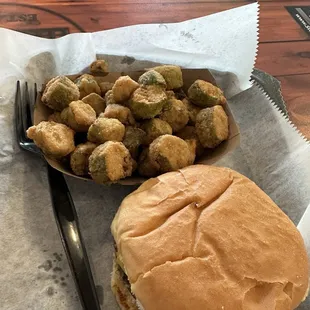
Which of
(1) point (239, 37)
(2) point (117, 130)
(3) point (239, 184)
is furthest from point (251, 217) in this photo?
(1) point (239, 37)

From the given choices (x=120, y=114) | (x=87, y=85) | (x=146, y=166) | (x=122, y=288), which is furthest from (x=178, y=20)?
(x=122, y=288)

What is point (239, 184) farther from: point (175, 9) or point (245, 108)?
point (175, 9)

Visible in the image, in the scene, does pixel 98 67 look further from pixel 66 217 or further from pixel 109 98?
pixel 66 217

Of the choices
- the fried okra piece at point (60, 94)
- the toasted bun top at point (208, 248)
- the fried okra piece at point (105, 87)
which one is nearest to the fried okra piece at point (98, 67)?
the fried okra piece at point (105, 87)

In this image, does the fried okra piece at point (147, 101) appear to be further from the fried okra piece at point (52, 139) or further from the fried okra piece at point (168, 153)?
the fried okra piece at point (52, 139)

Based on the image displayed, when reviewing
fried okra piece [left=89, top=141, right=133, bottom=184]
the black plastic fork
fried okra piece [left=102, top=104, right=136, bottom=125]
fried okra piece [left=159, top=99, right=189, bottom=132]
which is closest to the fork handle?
the black plastic fork

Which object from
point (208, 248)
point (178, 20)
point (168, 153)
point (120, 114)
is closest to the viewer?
point (208, 248)
